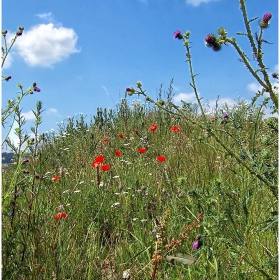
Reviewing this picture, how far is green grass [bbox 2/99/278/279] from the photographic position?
5.46 ft

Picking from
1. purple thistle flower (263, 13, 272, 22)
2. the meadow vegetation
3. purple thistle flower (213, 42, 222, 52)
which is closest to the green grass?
the meadow vegetation

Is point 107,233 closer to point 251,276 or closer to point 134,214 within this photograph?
point 134,214

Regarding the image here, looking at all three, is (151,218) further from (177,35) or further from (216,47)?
(216,47)

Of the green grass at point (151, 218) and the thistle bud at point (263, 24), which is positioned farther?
the green grass at point (151, 218)

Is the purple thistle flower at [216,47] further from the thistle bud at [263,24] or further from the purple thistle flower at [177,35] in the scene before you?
the purple thistle flower at [177,35]

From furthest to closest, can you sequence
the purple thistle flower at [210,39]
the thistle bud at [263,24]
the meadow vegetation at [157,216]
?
the meadow vegetation at [157,216]
the purple thistle flower at [210,39]
the thistle bud at [263,24]

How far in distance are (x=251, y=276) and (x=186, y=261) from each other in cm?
51

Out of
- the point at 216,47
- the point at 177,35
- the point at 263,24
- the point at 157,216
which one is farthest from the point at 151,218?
the point at 263,24

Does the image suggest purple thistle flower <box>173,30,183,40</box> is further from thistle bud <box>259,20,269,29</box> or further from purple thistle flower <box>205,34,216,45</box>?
thistle bud <box>259,20,269,29</box>

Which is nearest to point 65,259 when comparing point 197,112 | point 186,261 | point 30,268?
point 30,268

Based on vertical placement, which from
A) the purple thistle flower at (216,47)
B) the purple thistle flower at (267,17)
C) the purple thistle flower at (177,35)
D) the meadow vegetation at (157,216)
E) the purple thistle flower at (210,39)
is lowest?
the meadow vegetation at (157,216)

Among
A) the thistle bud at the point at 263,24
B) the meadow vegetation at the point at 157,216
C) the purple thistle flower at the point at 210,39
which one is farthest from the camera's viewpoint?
the meadow vegetation at the point at 157,216

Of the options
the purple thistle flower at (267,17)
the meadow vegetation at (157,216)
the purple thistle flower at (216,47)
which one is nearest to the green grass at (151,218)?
the meadow vegetation at (157,216)

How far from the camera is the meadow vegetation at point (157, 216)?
160 cm
